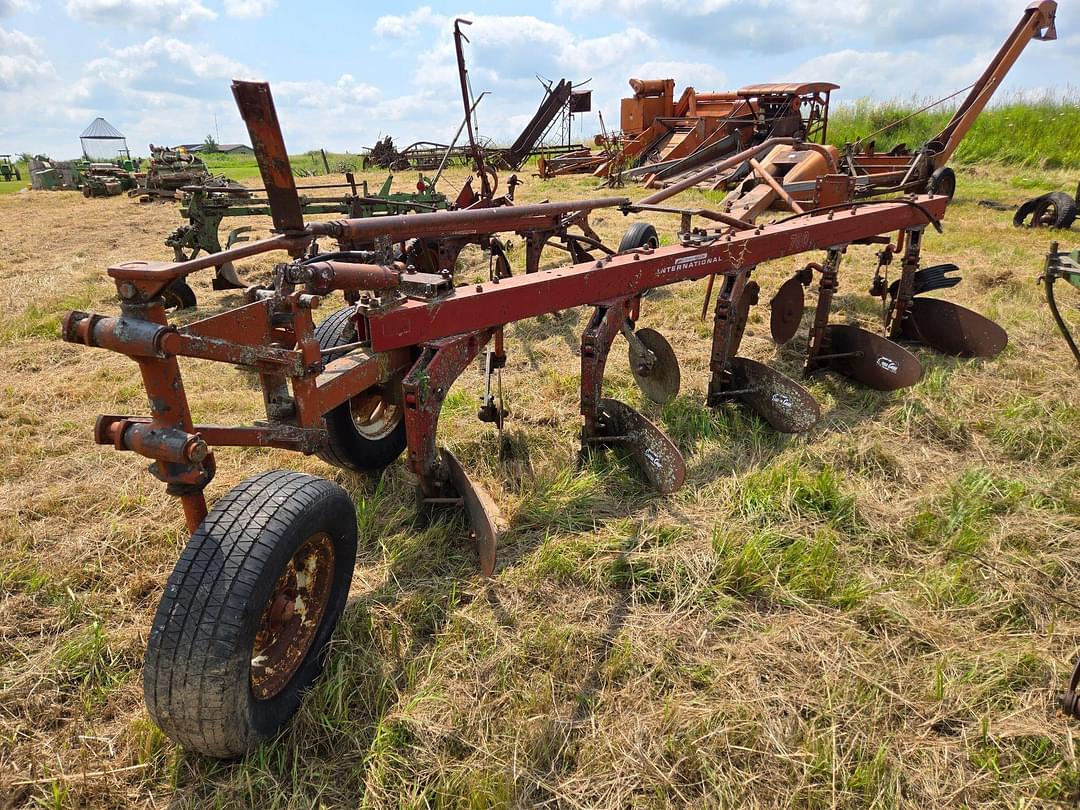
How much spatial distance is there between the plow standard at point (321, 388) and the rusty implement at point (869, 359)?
0.02 metres

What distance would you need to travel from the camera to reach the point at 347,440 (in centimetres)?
313

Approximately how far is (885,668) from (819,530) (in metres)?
0.77

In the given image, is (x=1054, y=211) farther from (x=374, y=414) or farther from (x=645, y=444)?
(x=374, y=414)

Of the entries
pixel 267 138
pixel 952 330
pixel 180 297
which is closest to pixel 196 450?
pixel 267 138

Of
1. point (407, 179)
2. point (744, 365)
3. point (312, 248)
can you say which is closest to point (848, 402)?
point (744, 365)

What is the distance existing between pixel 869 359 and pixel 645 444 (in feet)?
6.83

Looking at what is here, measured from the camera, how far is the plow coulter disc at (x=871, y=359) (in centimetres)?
414

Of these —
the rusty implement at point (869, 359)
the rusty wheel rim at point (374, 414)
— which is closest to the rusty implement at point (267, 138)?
the rusty wheel rim at point (374, 414)

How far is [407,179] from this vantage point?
22891mm

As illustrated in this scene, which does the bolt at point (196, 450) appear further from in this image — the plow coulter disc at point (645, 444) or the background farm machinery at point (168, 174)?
the background farm machinery at point (168, 174)

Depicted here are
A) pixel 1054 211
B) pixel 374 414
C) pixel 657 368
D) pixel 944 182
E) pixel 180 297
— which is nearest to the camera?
pixel 374 414

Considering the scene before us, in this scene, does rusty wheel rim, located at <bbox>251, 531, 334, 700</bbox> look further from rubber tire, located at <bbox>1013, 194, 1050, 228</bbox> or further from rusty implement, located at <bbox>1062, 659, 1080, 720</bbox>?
rubber tire, located at <bbox>1013, 194, 1050, 228</bbox>

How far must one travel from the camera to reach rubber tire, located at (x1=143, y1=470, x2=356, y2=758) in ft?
5.78

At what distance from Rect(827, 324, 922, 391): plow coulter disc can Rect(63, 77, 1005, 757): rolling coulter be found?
0.05 ft
